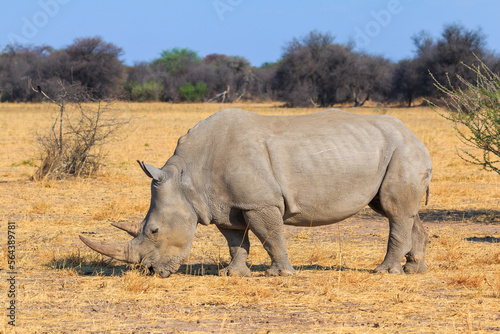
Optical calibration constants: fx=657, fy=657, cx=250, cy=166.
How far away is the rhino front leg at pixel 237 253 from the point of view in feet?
20.9

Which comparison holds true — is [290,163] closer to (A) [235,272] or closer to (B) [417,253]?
(A) [235,272]

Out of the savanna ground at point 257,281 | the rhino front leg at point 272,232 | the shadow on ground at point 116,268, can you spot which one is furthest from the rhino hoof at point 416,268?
the rhino front leg at point 272,232

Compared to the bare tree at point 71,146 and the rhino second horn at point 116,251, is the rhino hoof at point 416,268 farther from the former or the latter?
the bare tree at point 71,146

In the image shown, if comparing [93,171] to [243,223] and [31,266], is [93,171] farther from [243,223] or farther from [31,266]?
[243,223]

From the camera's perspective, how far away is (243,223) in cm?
632

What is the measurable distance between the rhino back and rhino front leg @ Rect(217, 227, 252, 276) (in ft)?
1.50

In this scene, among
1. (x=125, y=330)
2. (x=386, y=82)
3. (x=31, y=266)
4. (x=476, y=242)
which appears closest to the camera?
(x=125, y=330)

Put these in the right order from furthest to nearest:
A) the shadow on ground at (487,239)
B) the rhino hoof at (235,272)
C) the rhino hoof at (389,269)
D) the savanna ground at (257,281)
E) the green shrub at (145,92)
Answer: the green shrub at (145,92), the shadow on ground at (487,239), the rhino hoof at (389,269), the rhino hoof at (235,272), the savanna ground at (257,281)

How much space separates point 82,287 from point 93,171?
843cm

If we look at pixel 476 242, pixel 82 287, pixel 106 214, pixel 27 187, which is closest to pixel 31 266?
pixel 82 287

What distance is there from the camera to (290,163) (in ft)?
20.4

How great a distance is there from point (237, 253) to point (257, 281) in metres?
0.41

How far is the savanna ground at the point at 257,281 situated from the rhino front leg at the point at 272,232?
0.15 m

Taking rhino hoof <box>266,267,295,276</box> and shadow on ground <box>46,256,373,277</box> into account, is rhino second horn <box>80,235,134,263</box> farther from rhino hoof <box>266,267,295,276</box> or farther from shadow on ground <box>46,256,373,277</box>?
rhino hoof <box>266,267,295,276</box>
